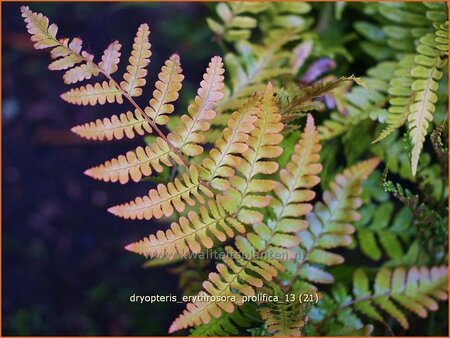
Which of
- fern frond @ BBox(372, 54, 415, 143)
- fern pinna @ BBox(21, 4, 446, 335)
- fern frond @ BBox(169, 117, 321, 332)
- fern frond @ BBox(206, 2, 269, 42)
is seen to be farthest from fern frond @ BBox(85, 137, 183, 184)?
fern frond @ BBox(206, 2, 269, 42)

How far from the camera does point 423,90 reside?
120 cm

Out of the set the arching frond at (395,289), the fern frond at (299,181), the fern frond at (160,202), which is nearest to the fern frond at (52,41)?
the fern frond at (160,202)

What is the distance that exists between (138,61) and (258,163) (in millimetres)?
290

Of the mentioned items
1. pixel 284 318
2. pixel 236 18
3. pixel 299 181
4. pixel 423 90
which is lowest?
pixel 284 318

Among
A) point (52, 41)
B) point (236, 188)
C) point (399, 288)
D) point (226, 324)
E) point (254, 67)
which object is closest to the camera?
point (52, 41)

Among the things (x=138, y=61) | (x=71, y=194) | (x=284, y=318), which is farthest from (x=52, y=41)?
(x=71, y=194)

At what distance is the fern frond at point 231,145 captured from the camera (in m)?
1.02

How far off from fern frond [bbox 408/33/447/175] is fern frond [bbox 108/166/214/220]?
1.38 feet

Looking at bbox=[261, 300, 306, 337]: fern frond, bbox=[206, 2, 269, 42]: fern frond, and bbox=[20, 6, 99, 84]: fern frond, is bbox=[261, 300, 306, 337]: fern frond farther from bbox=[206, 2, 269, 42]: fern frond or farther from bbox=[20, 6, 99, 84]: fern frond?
bbox=[206, 2, 269, 42]: fern frond

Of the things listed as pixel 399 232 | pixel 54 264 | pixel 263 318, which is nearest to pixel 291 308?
pixel 263 318

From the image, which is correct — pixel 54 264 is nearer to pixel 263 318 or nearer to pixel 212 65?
pixel 263 318

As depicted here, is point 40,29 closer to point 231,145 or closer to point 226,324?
point 231,145

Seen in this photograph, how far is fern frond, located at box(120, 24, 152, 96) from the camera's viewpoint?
3.34 ft

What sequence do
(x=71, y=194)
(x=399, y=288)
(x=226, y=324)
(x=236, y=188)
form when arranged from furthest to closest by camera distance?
1. (x=71, y=194)
2. (x=399, y=288)
3. (x=226, y=324)
4. (x=236, y=188)
